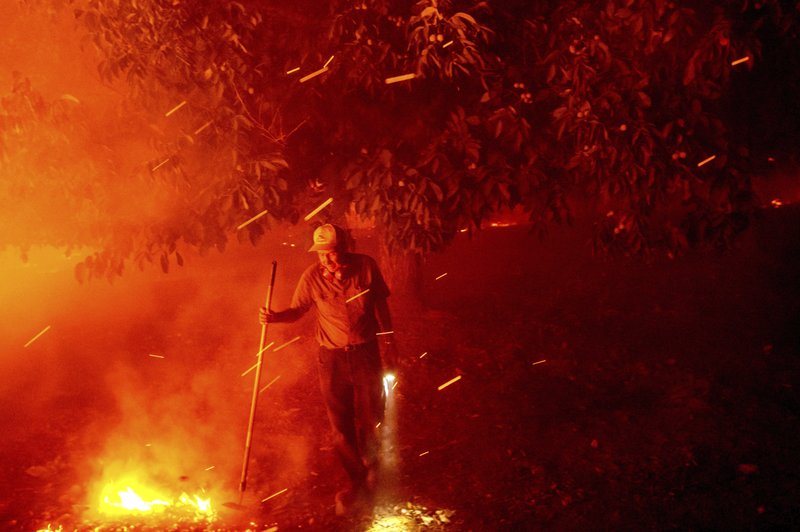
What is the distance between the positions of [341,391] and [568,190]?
108 inches

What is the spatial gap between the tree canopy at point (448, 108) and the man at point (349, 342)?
97 centimetres

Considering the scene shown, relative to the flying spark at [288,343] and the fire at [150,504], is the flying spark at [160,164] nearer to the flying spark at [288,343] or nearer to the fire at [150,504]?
the fire at [150,504]

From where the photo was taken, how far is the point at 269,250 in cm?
1870

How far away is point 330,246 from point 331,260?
150mm

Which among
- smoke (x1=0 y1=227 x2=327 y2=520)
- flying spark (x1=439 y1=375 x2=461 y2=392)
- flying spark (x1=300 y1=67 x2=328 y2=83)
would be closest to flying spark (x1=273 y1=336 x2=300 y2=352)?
smoke (x1=0 y1=227 x2=327 y2=520)

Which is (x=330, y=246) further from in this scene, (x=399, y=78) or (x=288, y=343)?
(x=288, y=343)

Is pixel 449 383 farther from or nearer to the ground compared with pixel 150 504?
nearer to the ground

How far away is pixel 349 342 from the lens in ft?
17.1

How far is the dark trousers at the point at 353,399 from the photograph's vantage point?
528 cm

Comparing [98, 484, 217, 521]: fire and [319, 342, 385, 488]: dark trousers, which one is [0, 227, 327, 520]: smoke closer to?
[98, 484, 217, 521]: fire

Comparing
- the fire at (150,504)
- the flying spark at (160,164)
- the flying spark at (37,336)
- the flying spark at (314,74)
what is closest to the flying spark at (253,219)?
the flying spark at (160,164)

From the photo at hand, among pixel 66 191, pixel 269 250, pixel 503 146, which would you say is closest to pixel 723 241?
pixel 503 146

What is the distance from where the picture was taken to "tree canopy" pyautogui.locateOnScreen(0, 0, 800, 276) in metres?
5.34

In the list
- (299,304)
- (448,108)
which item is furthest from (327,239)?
(448,108)
